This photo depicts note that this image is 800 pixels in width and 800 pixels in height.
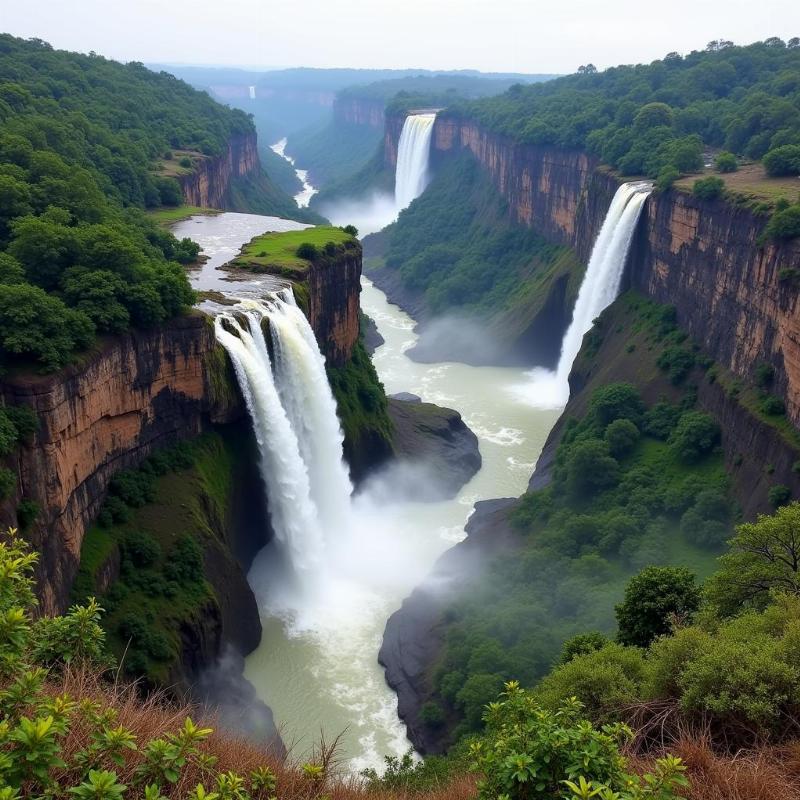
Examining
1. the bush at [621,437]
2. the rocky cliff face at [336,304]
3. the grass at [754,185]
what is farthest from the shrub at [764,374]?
the rocky cliff face at [336,304]

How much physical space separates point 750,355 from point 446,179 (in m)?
71.1

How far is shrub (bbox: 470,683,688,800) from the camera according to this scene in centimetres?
1034

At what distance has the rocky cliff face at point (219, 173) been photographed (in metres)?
65.6

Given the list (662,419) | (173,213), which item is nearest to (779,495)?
(662,419)

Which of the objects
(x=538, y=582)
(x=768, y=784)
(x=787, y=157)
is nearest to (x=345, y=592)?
(x=538, y=582)

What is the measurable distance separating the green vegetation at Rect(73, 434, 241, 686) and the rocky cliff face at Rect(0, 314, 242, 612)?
0.65m

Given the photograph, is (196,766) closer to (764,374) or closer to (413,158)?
(764,374)

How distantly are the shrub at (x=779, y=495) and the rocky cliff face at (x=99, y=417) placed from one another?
797 inches

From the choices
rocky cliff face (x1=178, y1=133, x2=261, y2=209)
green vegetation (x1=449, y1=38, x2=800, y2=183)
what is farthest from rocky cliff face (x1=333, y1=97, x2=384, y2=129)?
green vegetation (x1=449, y1=38, x2=800, y2=183)

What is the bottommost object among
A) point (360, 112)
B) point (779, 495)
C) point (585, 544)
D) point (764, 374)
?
point (585, 544)

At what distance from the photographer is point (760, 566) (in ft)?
66.6

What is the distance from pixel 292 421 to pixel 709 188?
22955 mm

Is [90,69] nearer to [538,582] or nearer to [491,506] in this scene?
[491,506]

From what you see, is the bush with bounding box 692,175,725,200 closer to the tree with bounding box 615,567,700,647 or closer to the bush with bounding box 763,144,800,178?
the bush with bounding box 763,144,800,178
